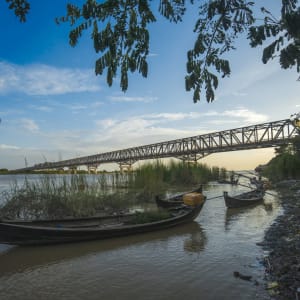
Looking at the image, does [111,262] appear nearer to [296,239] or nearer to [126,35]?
[296,239]

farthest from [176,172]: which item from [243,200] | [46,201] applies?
[46,201]

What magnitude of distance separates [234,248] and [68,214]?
5.99 m

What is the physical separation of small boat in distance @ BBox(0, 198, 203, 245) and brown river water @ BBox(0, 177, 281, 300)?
218 mm

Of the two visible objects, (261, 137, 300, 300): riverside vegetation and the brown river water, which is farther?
the brown river water

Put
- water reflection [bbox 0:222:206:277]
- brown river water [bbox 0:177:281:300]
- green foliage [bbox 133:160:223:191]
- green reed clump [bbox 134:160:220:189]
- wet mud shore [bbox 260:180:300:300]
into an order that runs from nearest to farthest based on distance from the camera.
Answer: wet mud shore [bbox 260:180:300:300] < brown river water [bbox 0:177:281:300] < water reflection [bbox 0:222:206:277] < green foliage [bbox 133:160:223:191] < green reed clump [bbox 134:160:220:189]

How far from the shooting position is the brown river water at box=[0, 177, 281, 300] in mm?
4914

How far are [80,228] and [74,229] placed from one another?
0.71 feet

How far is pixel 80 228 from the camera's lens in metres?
8.00

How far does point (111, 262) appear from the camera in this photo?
6535 mm

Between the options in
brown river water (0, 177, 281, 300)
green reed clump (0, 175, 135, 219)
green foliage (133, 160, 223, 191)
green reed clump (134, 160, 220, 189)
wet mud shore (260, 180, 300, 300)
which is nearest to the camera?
wet mud shore (260, 180, 300, 300)

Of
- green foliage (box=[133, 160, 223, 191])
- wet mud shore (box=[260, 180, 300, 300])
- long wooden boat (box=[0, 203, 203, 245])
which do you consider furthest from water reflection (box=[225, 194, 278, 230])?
green foliage (box=[133, 160, 223, 191])

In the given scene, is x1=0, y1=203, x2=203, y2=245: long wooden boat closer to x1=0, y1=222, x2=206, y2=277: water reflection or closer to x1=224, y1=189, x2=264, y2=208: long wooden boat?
x1=0, y1=222, x2=206, y2=277: water reflection

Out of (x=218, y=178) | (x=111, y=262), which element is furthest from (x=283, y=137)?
(x=111, y=262)

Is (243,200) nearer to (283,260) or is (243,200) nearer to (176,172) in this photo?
(283,260)
